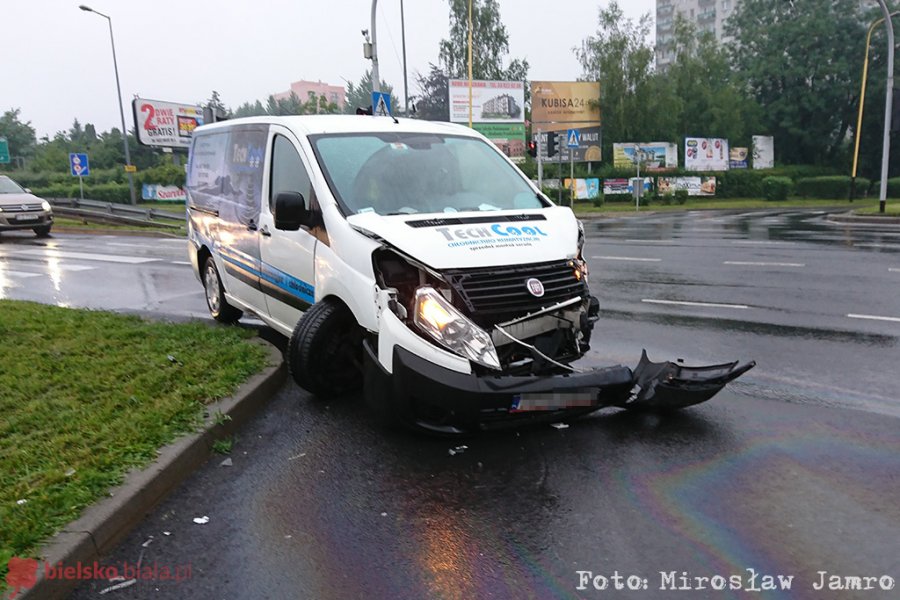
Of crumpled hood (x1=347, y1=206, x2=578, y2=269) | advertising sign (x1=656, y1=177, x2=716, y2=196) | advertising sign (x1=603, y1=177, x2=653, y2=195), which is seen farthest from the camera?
advertising sign (x1=656, y1=177, x2=716, y2=196)

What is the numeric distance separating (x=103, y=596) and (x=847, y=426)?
14.8 ft

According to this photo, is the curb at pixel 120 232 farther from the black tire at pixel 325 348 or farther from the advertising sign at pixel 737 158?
the advertising sign at pixel 737 158

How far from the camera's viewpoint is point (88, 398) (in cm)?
480

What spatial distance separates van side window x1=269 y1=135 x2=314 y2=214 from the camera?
17.1 feet

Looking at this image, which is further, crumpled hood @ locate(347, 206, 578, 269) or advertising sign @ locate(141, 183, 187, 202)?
advertising sign @ locate(141, 183, 187, 202)

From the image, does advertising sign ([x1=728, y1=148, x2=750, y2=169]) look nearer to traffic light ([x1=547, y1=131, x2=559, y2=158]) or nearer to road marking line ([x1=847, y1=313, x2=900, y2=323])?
traffic light ([x1=547, y1=131, x2=559, y2=158])

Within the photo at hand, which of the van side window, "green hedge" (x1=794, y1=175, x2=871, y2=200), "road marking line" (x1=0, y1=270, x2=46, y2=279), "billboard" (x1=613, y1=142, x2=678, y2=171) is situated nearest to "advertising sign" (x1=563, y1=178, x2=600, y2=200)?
"billboard" (x1=613, y1=142, x2=678, y2=171)

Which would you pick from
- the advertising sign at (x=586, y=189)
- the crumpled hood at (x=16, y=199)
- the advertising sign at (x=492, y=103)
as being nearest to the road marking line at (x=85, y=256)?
the crumpled hood at (x=16, y=199)

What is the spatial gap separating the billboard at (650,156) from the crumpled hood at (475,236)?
4723 cm

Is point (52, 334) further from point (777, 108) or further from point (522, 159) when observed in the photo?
point (777, 108)

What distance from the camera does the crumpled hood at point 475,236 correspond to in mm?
4141

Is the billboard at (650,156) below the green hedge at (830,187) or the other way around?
the other way around

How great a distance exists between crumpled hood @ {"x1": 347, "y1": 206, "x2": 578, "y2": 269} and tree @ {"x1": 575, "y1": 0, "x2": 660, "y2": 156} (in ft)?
168

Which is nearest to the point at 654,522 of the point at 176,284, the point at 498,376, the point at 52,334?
the point at 498,376
